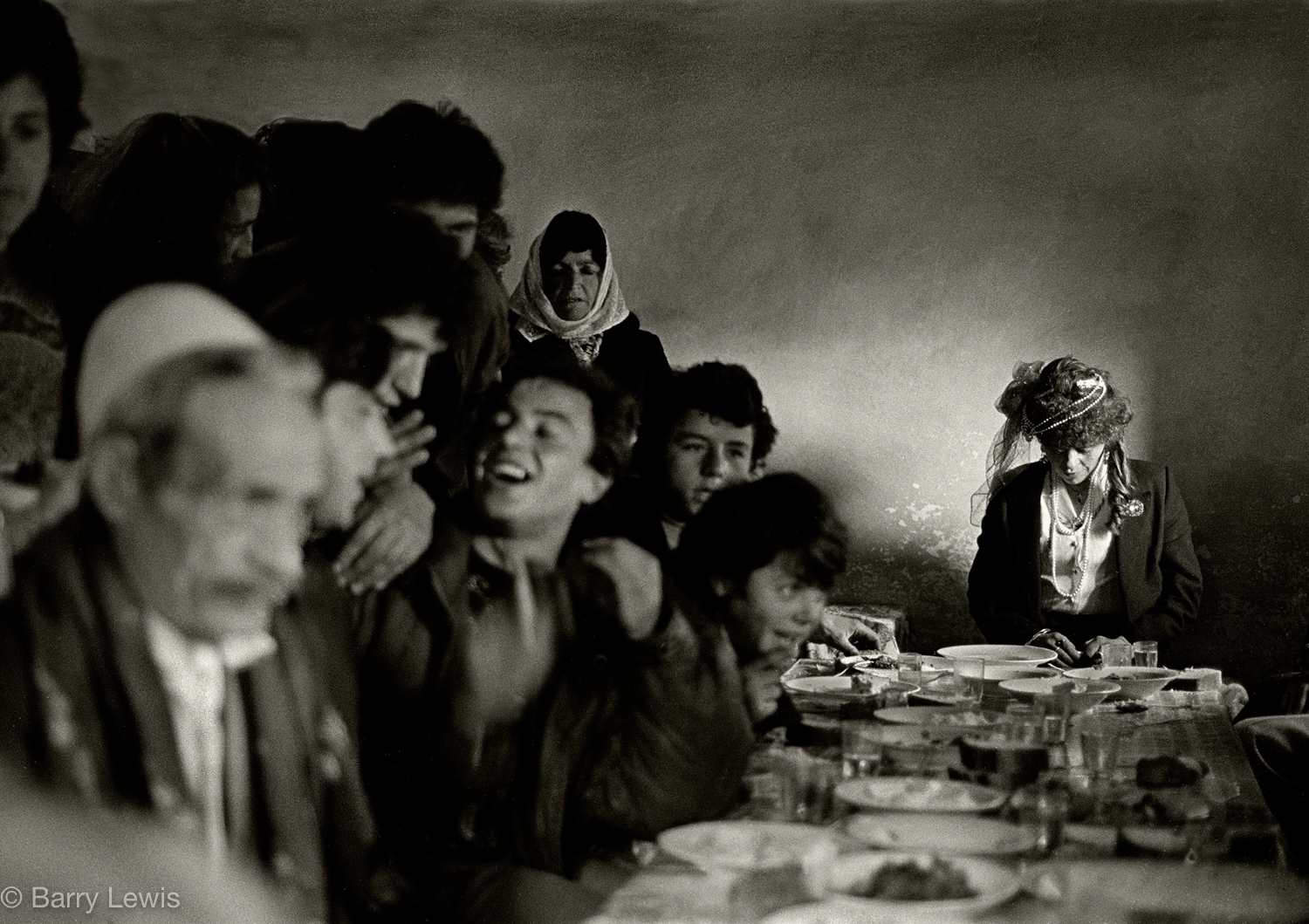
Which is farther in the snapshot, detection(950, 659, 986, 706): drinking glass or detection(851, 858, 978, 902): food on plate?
detection(950, 659, 986, 706): drinking glass

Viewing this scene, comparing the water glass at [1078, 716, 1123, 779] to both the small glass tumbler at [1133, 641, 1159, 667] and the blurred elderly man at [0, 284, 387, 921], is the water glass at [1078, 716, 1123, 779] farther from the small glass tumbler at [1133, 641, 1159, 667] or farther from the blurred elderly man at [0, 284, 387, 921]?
the blurred elderly man at [0, 284, 387, 921]

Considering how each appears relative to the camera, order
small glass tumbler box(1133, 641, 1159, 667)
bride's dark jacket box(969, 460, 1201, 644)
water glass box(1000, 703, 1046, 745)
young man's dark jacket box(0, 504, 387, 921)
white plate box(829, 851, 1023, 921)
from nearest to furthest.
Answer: young man's dark jacket box(0, 504, 387, 921)
white plate box(829, 851, 1023, 921)
water glass box(1000, 703, 1046, 745)
bride's dark jacket box(969, 460, 1201, 644)
small glass tumbler box(1133, 641, 1159, 667)

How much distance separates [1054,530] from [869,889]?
3.06ft

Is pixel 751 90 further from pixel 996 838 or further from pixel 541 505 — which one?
pixel 996 838

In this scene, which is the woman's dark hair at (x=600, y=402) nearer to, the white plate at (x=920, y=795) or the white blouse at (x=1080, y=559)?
the white plate at (x=920, y=795)

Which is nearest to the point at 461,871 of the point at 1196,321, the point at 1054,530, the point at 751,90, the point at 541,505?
the point at 541,505

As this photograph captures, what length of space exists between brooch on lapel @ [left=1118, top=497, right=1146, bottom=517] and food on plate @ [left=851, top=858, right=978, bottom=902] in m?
0.91

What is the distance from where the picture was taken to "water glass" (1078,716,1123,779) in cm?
291

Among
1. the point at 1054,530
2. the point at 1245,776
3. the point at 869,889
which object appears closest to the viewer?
the point at 869,889

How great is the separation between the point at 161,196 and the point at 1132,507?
7.17 ft

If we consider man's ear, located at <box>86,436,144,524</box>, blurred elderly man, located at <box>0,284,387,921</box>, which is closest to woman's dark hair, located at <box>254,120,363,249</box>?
blurred elderly man, located at <box>0,284,387,921</box>

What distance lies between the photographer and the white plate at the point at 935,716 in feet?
9.96

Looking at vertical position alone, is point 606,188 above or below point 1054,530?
above

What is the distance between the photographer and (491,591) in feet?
9.19
